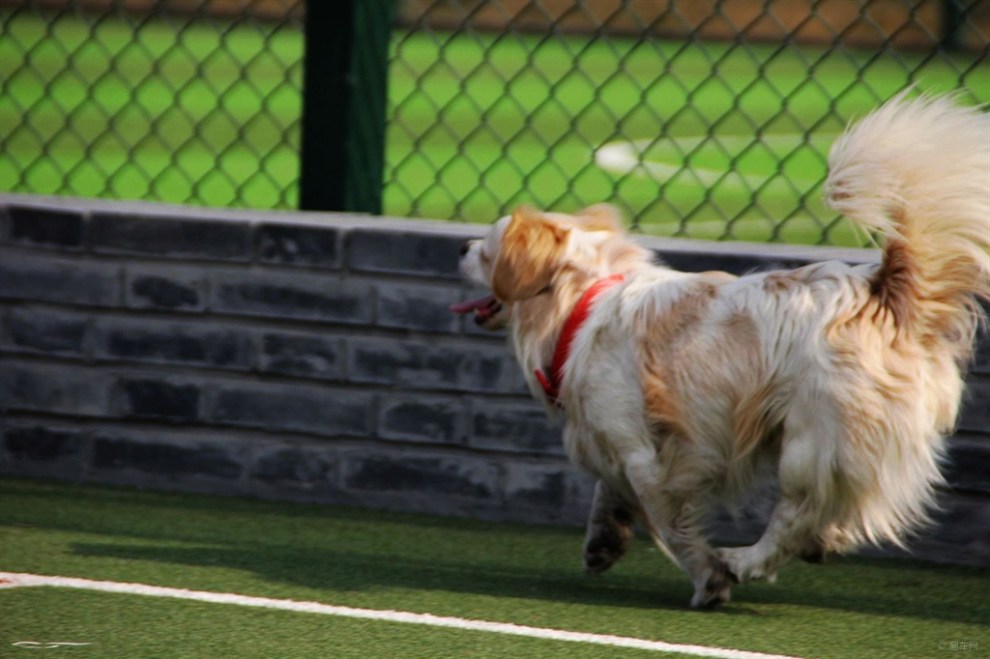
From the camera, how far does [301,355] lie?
17.4 ft

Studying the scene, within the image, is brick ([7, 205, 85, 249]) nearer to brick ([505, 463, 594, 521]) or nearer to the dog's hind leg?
brick ([505, 463, 594, 521])

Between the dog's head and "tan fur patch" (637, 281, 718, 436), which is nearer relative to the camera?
"tan fur patch" (637, 281, 718, 436)

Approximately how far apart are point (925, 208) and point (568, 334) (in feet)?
3.47

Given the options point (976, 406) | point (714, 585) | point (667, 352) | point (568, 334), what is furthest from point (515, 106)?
point (714, 585)

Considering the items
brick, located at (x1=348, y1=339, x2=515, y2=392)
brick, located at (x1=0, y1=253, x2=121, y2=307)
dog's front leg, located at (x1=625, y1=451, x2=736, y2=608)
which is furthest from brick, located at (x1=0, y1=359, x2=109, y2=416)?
dog's front leg, located at (x1=625, y1=451, x2=736, y2=608)

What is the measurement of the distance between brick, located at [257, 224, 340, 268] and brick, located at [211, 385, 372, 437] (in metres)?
0.44

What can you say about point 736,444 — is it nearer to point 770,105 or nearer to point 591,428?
point 591,428

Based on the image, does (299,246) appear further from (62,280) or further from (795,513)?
(795,513)

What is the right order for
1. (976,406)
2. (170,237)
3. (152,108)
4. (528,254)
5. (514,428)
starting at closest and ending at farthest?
(528,254), (976,406), (514,428), (170,237), (152,108)

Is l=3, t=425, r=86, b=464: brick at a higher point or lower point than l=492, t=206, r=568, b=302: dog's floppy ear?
lower

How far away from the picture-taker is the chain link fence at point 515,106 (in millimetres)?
6156

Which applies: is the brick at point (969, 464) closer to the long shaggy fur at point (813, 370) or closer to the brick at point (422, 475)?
the long shaggy fur at point (813, 370)

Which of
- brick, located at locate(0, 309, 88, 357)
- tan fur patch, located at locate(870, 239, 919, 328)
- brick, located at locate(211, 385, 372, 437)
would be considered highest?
tan fur patch, located at locate(870, 239, 919, 328)

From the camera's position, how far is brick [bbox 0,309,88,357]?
5.42m
